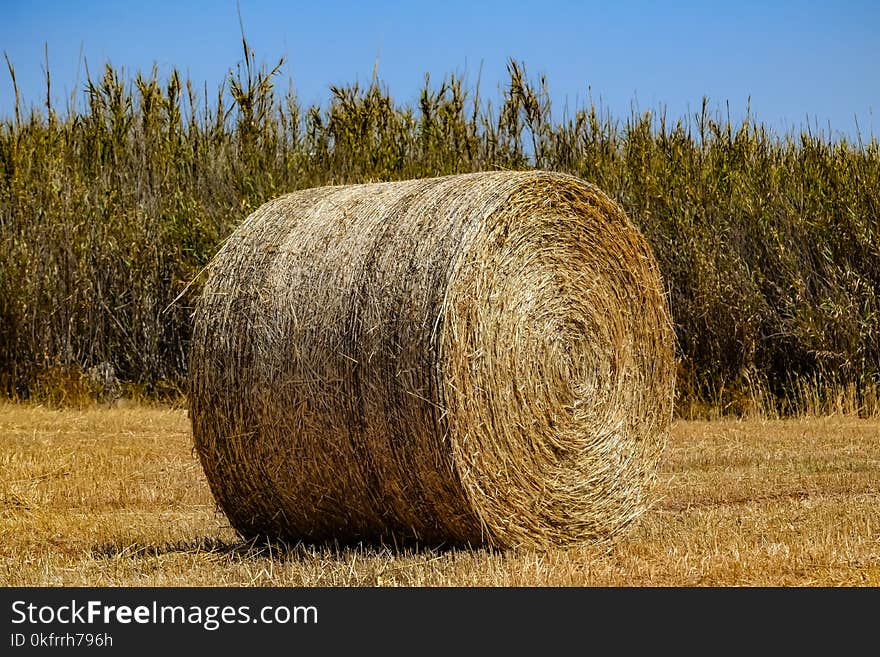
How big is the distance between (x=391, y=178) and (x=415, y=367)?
8088mm

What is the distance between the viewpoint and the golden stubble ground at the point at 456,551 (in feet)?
15.9

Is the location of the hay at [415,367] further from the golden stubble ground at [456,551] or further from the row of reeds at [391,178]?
the row of reeds at [391,178]

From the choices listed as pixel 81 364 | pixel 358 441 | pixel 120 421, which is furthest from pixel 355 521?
pixel 81 364

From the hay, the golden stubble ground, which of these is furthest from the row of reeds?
the hay

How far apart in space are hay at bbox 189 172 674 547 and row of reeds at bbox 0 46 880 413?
19.8ft

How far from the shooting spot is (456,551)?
5234 mm

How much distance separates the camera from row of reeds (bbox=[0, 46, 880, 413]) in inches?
463

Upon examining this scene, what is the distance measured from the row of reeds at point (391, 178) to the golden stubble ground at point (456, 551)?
4.33 ft

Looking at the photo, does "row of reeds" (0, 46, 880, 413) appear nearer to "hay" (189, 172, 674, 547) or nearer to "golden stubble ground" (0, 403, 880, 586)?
"golden stubble ground" (0, 403, 880, 586)

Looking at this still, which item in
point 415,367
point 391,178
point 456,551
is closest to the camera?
point 415,367

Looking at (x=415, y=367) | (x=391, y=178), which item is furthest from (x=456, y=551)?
(x=391, y=178)

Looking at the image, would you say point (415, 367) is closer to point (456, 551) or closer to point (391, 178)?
point (456, 551)

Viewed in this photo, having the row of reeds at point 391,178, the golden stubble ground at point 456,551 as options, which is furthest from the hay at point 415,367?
the row of reeds at point 391,178

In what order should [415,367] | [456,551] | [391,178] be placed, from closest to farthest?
[415,367] → [456,551] → [391,178]
